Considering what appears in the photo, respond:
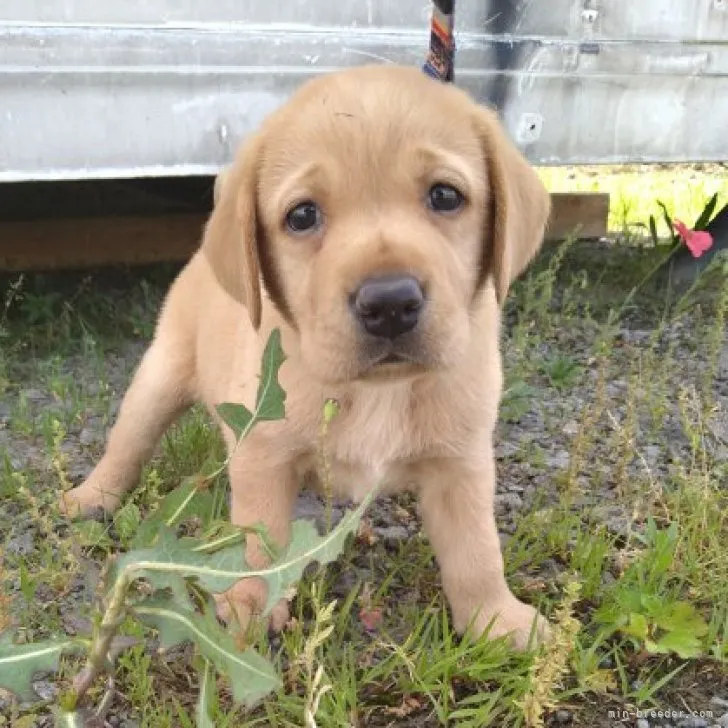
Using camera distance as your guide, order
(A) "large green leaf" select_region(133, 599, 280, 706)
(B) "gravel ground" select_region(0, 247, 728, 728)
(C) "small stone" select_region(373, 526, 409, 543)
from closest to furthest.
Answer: (A) "large green leaf" select_region(133, 599, 280, 706), (B) "gravel ground" select_region(0, 247, 728, 728), (C) "small stone" select_region(373, 526, 409, 543)

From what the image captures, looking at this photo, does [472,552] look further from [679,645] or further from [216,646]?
[216,646]

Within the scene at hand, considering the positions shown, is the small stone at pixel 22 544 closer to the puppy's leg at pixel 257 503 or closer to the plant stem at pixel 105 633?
the puppy's leg at pixel 257 503

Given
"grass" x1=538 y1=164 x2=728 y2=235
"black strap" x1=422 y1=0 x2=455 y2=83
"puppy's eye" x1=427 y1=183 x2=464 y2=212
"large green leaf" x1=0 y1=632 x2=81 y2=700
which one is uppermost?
"black strap" x1=422 y1=0 x2=455 y2=83

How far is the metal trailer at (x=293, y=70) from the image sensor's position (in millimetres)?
2924

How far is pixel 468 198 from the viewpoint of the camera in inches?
72.9

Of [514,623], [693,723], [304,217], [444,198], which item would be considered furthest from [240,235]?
[693,723]

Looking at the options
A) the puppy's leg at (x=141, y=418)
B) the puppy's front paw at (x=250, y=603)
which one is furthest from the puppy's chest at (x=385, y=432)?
the puppy's leg at (x=141, y=418)

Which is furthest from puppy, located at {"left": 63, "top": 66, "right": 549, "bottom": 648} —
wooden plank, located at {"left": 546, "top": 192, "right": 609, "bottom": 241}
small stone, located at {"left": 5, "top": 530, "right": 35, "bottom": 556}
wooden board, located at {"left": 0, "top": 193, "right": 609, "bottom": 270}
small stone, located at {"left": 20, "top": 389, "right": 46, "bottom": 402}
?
wooden plank, located at {"left": 546, "top": 192, "right": 609, "bottom": 241}

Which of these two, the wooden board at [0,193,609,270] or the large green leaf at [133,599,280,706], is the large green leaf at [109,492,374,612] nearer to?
the large green leaf at [133,599,280,706]

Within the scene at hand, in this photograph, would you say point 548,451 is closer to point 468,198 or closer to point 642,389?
point 642,389

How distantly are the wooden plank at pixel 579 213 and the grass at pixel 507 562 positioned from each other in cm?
137

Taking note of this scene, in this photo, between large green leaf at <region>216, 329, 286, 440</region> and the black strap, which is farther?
the black strap

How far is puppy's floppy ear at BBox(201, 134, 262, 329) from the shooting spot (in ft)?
6.15

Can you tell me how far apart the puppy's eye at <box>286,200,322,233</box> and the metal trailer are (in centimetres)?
142
